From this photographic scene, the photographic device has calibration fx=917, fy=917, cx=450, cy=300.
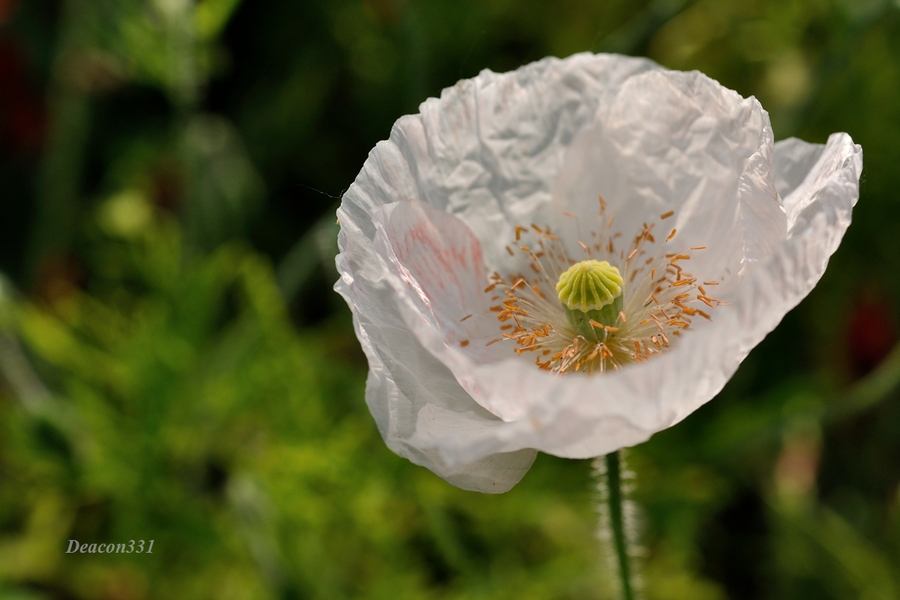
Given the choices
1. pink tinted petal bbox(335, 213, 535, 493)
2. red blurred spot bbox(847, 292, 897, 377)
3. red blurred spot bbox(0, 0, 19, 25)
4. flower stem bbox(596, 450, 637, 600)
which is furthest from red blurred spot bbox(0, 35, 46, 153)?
red blurred spot bbox(847, 292, 897, 377)

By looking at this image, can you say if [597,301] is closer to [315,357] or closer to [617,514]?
[617,514]

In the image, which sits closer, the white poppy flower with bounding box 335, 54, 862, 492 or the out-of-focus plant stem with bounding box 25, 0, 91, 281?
the white poppy flower with bounding box 335, 54, 862, 492

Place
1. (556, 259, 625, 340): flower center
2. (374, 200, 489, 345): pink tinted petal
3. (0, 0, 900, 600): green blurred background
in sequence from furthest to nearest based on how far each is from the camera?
(0, 0, 900, 600): green blurred background < (556, 259, 625, 340): flower center < (374, 200, 489, 345): pink tinted petal

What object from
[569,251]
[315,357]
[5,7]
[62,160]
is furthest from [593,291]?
[5,7]

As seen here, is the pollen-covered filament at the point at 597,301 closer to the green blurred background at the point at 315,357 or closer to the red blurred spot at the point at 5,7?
the green blurred background at the point at 315,357

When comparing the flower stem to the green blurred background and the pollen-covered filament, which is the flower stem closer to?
the pollen-covered filament

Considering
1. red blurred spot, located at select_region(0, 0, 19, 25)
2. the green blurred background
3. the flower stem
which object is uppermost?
red blurred spot, located at select_region(0, 0, 19, 25)

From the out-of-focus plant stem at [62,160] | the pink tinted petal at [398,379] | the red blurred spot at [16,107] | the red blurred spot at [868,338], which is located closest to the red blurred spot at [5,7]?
the red blurred spot at [16,107]

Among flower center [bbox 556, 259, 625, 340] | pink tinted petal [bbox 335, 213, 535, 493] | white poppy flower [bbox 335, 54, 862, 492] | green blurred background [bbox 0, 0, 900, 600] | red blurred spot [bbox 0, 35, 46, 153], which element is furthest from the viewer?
red blurred spot [bbox 0, 35, 46, 153]
